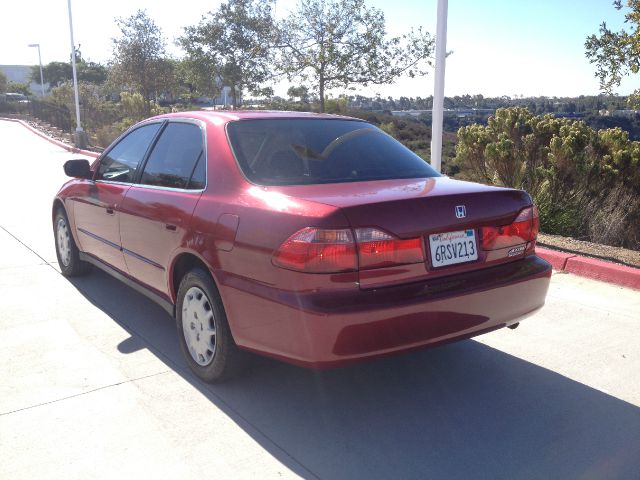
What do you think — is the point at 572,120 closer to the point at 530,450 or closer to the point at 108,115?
the point at 530,450

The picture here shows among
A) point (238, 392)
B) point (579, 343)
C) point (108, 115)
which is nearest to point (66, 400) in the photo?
point (238, 392)

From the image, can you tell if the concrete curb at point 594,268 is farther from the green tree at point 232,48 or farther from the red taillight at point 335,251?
the green tree at point 232,48

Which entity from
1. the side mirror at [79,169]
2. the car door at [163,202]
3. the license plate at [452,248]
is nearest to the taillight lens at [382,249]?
the license plate at [452,248]

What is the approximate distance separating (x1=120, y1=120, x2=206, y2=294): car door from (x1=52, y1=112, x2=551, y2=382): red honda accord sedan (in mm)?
13

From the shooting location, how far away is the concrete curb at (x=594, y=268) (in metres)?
5.59

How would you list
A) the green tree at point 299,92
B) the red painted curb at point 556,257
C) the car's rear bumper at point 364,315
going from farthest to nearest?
the green tree at point 299,92, the red painted curb at point 556,257, the car's rear bumper at point 364,315

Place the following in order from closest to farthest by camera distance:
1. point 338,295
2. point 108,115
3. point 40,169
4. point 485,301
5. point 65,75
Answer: point 338,295 < point 485,301 < point 40,169 < point 108,115 < point 65,75

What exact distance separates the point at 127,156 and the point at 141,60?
22632 millimetres

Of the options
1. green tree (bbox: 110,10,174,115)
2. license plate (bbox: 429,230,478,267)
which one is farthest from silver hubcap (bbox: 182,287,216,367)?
green tree (bbox: 110,10,174,115)

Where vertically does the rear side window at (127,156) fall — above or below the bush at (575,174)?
above

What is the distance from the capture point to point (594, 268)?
19.3 feet

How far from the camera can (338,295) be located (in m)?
2.88

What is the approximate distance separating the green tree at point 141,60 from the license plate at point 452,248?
81.1ft

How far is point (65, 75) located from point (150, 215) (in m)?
96.8
